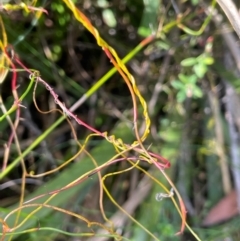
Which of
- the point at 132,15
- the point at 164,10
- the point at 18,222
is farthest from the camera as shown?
the point at 132,15

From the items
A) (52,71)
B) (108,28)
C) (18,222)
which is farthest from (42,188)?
(108,28)

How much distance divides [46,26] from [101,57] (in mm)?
144

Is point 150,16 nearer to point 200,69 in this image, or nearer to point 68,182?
point 200,69

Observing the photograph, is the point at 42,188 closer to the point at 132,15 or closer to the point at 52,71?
the point at 52,71

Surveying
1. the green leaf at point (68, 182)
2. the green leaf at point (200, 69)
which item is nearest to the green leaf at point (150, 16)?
the green leaf at point (200, 69)

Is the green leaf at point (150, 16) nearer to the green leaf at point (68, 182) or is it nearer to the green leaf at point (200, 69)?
the green leaf at point (200, 69)

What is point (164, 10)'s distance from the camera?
0.91 m

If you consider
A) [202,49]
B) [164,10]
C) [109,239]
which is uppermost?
[164,10]

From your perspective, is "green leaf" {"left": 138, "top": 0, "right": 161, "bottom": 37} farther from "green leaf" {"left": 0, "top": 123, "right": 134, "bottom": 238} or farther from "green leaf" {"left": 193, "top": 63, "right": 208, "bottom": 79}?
"green leaf" {"left": 0, "top": 123, "right": 134, "bottom": 238}

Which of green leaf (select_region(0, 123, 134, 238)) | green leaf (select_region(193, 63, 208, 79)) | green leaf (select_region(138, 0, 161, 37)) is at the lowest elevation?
green leaf (select_region(0, 123, 134, 238))

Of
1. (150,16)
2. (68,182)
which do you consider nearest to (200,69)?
(150,16)

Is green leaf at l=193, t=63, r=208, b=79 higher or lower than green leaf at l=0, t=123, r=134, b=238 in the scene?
higher

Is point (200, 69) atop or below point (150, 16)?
below

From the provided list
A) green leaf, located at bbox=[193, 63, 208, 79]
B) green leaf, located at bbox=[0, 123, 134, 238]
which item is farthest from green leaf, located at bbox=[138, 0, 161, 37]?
green leaf, located at bbox=[0, 123, 134, 238]
